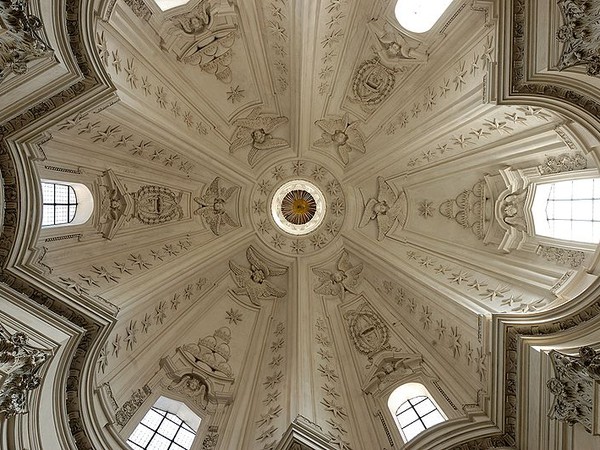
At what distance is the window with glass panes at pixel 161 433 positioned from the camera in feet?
35.9

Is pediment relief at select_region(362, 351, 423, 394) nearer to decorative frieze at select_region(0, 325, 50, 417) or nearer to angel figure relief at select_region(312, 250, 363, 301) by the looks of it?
angel figure relief at select_region(312, 250, 363, 301)

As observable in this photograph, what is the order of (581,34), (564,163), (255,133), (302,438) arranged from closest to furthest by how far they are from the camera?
1. (581,34)
2. (302,438)
3. (564,163)
4. (255,133)

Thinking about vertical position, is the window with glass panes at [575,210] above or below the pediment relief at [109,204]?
above

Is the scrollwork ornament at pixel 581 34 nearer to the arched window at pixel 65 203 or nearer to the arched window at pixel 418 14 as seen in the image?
the arched window at pixel 418 14

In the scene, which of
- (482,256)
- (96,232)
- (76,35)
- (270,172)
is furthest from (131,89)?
(482,256)

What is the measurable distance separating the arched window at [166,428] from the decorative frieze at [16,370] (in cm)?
359

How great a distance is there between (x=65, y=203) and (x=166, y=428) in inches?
250

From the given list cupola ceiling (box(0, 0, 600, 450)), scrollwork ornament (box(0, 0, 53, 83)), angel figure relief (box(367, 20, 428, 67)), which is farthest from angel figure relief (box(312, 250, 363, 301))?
scrollwork ornament (box(0, 0, 53, 83))

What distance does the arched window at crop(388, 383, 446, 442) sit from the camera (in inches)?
434

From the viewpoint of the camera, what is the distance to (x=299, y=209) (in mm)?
17094

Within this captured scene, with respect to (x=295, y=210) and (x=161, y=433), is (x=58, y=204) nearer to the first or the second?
(x=161, y=433)

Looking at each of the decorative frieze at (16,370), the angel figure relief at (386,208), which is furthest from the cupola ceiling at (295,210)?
the decorative frieze at (16,370)

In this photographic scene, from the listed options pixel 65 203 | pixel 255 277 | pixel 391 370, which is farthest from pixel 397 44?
pixel 65 203

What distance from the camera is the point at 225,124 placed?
597 inches
